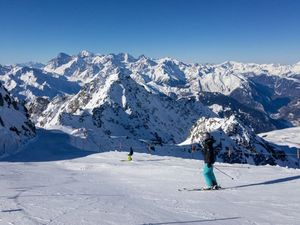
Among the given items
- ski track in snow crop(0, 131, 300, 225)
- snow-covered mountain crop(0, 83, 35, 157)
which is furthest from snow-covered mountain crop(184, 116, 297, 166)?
ski track in snow crop(0, 131, 300, 225)

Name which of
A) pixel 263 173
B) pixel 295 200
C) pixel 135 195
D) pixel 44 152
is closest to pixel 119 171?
pixel 263 173

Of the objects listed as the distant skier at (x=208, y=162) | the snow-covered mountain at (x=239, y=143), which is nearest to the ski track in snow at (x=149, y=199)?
the distant skier at (x=208, y=162)

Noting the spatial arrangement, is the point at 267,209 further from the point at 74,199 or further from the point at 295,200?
the point at 74,199

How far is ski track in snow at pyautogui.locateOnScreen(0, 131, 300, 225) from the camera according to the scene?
11.8 meters

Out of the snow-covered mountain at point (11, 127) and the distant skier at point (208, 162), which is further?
the snow-covered mountain at point (11, 127)

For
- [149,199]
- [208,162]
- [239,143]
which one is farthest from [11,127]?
[239,143]

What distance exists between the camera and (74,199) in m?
14.6

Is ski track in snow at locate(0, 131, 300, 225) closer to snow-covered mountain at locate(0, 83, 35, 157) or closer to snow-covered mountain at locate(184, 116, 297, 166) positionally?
snow-covered mountain at locate(0, 83, 35, 157)

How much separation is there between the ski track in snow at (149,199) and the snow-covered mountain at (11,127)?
25.6 m

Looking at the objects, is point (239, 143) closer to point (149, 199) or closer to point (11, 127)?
point (11, 127)

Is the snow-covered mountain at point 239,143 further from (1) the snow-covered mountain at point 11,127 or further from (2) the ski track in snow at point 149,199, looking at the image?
(2) the ski track in snow at point 149,199

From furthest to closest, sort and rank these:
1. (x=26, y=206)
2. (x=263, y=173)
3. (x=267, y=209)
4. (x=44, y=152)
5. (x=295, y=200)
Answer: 1. (x=44, y=152)
2. (x=263, y=173)
3. (x=295, y=200)
4. (x=267, y=209)
5. (x=26, y=206)

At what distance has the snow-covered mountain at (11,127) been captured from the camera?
48.8 m

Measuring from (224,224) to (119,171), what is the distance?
1562 centimetres
